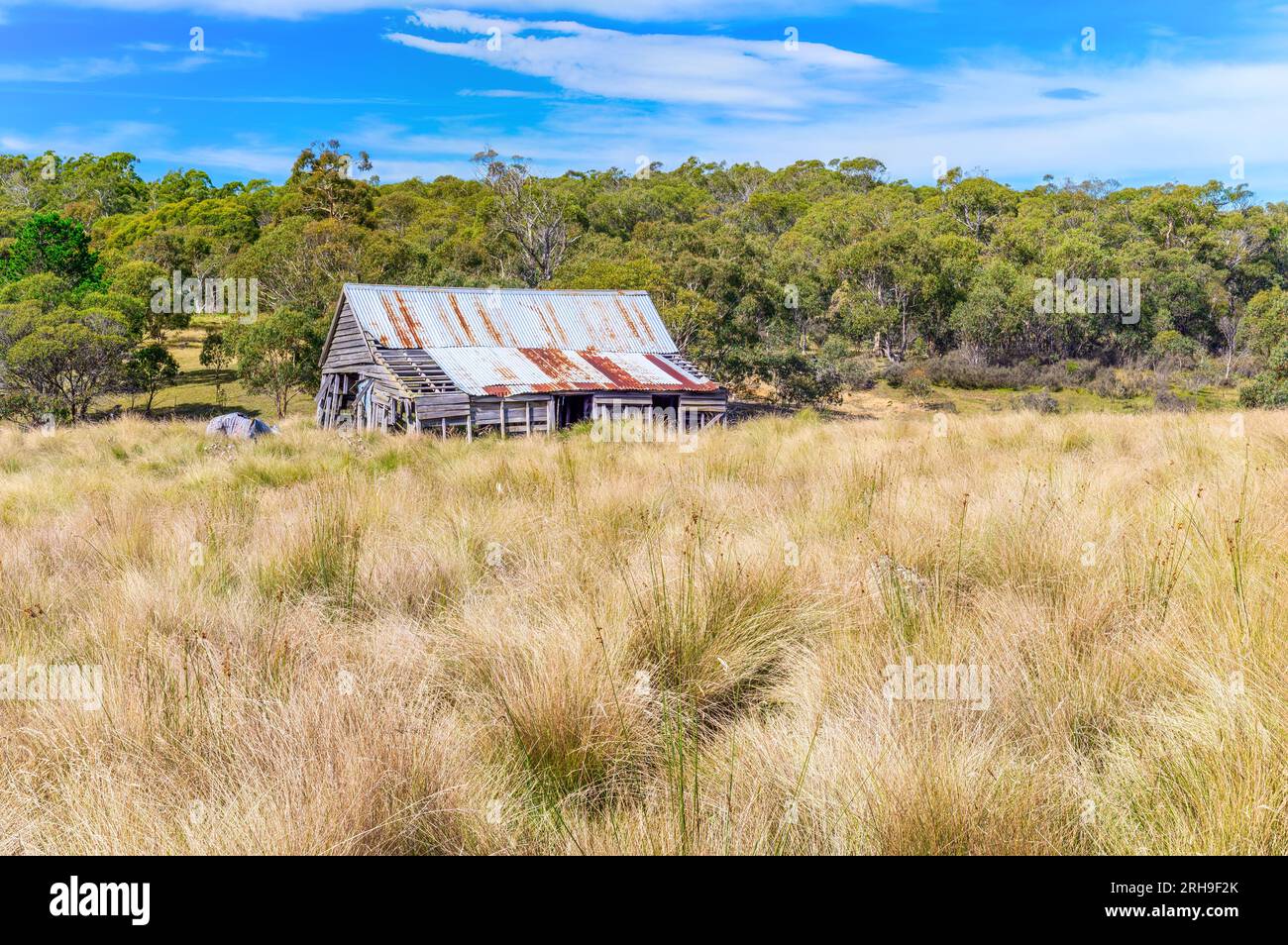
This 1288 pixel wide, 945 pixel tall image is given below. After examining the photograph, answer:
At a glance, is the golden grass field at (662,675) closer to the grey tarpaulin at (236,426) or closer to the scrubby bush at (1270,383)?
the grey tarpaulin at (236,426)

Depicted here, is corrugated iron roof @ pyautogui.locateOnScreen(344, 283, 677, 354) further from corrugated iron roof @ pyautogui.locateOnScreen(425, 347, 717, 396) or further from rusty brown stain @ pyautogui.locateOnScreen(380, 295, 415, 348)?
corrugated iron roof @ pyautogui.locateOnScreen(425, 347, 717, 396)

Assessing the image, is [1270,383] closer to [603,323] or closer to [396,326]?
[603,323]

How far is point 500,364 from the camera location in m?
24.8

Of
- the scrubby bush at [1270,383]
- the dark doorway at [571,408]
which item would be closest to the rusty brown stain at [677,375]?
the dark doorway at [571,408]

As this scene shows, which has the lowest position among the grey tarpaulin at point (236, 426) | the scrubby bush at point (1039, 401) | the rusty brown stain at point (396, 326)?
the grey tarpaulin at point (236, 426)

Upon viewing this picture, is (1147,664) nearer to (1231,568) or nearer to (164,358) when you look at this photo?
(1231,568)

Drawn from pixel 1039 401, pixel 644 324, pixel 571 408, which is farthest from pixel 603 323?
pixel 1039 401

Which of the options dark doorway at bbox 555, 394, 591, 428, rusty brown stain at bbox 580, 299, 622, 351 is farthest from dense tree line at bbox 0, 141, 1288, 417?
dark doorway at bbox 555, 394, 591, 428

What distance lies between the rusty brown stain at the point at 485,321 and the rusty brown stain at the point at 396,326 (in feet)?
8.51

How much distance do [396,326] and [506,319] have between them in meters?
3.61

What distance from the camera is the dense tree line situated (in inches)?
1307

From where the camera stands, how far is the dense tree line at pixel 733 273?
3319 centimetres

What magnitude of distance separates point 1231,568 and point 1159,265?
177ft

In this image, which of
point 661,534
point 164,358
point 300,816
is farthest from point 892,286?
point 300,816
